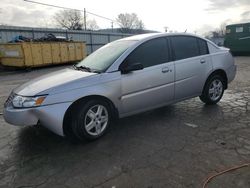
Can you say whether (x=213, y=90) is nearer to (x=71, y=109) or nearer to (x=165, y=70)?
(x=165, y=70)

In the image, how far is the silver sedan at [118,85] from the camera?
11.0 feet

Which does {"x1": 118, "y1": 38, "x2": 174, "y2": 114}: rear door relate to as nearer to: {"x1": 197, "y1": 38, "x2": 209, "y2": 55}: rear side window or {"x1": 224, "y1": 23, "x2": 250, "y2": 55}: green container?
{"x1": 197, "y1": 38, "x2": 209, "y2": 55}: rear side window

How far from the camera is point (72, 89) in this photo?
3.42 m

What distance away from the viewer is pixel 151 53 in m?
4.23

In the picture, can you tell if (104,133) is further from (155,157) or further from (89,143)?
(155,157)

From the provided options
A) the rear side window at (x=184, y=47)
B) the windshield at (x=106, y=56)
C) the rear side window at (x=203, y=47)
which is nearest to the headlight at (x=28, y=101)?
the windshield at (x=106, y=56)

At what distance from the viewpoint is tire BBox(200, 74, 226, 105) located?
5.10 m

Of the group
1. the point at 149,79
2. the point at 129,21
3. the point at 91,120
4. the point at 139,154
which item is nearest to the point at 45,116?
the point at 91,120

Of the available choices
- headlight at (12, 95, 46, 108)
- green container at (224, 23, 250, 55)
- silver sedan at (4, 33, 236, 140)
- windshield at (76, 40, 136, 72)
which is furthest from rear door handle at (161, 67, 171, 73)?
green container at (224, 23, 250, 55)

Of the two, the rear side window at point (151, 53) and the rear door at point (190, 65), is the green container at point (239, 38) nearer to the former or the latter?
the rear door at point (190, 65)

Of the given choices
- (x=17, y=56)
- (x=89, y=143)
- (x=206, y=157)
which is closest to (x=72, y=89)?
(x=89, y=143)

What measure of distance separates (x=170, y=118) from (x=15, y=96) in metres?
2.75

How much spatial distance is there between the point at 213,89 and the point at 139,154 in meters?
2.80

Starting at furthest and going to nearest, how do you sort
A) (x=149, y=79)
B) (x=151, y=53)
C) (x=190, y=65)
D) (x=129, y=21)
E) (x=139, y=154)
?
(x=129, y=21) → (x=190, y=65) → (x=151, y=53) → (x=149, y=79) → (x=139, y=154)
